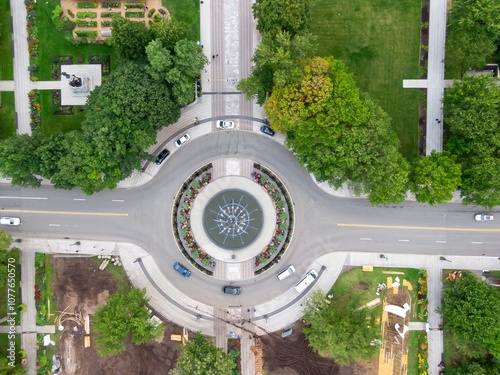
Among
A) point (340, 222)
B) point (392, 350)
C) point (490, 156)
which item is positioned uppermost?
point (490, 156)

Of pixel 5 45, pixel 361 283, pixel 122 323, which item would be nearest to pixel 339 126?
pixel 361 283

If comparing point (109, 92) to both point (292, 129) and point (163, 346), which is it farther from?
point (163, 346)

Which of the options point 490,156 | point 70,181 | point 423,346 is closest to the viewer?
point 490,156

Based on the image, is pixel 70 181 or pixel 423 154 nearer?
pixel 70 181

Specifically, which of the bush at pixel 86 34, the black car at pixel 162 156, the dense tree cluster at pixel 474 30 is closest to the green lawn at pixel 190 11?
the bush at pixel 86 34

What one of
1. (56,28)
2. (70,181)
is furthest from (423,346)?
(56,28)

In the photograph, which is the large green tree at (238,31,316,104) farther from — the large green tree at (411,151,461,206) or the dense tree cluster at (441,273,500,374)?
the dense tree cluster at (441,273,500,374)

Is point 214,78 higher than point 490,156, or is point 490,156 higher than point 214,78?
point 214,78

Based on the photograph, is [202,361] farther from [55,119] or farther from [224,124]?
[55,119]

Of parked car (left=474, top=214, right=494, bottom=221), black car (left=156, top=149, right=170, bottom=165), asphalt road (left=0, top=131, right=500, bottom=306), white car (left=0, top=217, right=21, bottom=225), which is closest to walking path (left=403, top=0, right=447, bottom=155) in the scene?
asphalt road (left=0, top=131, right=500, bottom=306)
